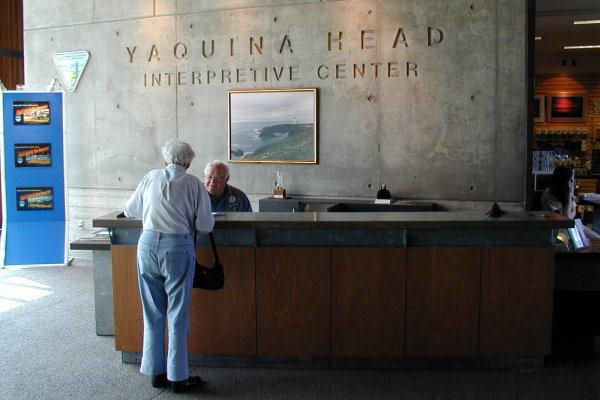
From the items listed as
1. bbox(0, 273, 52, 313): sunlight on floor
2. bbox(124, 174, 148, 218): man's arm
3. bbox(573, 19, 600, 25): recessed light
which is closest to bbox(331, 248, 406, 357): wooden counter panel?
bbox(124, 174, 148, 218): man's arm

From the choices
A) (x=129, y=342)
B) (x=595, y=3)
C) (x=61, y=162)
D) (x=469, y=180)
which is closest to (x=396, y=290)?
(x=129, y=342)

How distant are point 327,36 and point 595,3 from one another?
14.7ft

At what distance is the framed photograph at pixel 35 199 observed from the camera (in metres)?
8.19

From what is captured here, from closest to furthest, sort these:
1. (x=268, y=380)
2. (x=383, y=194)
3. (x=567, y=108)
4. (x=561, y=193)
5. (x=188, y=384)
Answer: (x=188, y=384), (x=268, y=380), (x=383, y=194), (x=561, y=193), (x=567, y=108)

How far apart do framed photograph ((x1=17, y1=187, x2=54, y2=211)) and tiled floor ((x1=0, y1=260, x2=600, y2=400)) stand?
130 inches

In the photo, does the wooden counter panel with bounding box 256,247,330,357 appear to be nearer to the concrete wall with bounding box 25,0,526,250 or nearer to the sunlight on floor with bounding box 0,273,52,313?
the concrete wall with bounding box 25,0,526,250

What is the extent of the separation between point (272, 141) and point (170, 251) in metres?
4.09

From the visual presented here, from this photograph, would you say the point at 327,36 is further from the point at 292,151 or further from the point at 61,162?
the point at 61,162

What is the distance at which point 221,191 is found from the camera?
5.41 m

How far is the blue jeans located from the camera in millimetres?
3893

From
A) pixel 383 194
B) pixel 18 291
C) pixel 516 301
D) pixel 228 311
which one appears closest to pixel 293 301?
pixel 228 311

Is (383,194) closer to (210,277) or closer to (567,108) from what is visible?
(210,277)

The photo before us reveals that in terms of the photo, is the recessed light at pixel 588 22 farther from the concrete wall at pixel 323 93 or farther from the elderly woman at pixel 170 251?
the elderly woman at pixel 170 251

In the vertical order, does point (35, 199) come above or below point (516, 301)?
above
